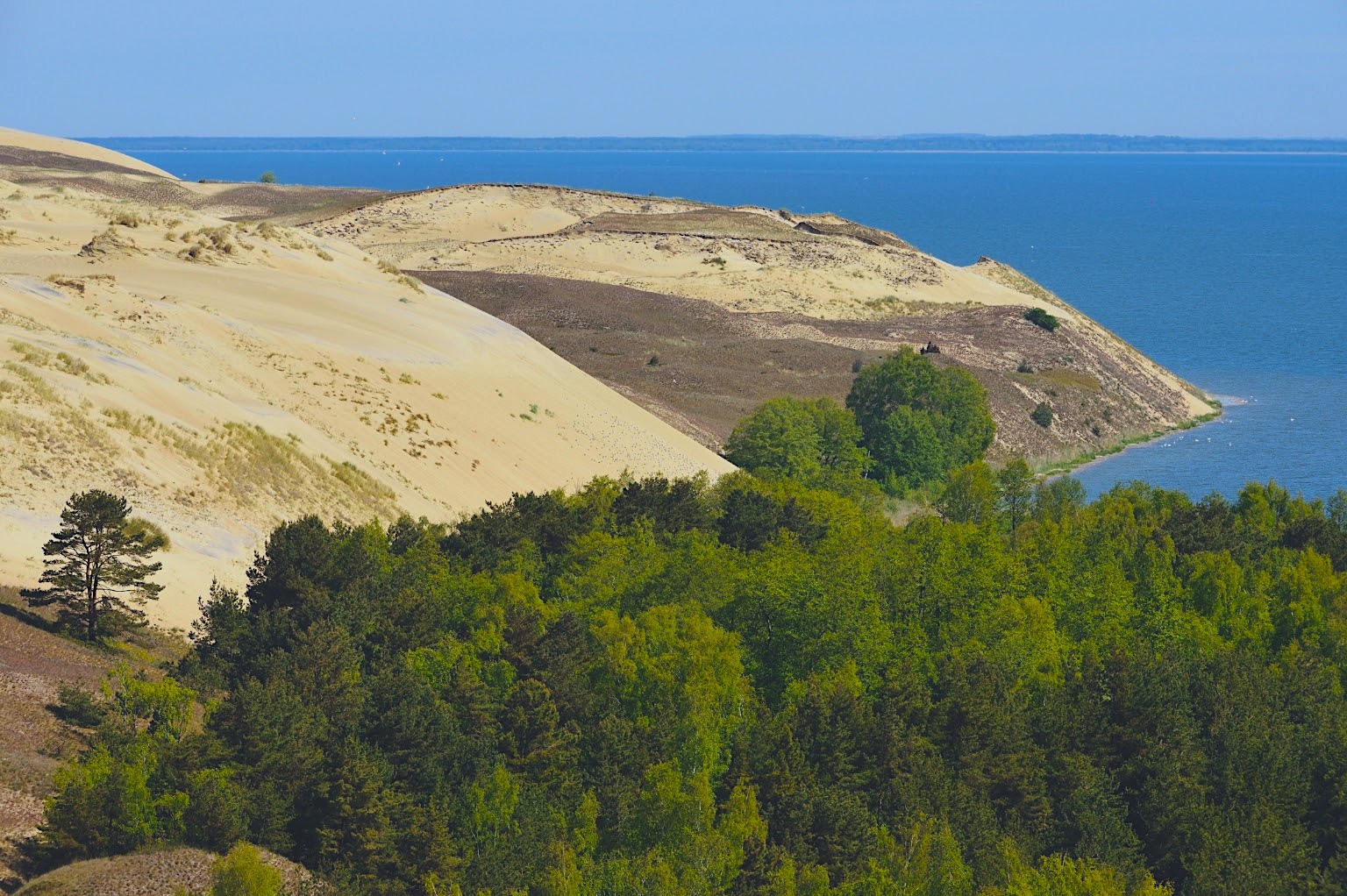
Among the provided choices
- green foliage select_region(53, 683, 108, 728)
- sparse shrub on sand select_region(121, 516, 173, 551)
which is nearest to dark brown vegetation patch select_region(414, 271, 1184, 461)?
sparse shrub on sand select_region(121, 516, 173, 551)

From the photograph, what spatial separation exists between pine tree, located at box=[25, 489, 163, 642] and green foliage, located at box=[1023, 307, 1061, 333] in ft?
289

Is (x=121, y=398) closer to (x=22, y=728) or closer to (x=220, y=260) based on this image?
(x=22, y=728)

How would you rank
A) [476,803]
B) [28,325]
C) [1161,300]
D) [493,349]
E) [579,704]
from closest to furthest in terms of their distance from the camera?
[476,803] → [579,704] → [28,325] → [493,349] → [1161,300]

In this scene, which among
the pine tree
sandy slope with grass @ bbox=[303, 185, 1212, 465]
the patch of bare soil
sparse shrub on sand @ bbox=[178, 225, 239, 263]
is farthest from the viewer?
sandy slope with grass @ bbox=[303, 185, 1212, 465]

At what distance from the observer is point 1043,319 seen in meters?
117

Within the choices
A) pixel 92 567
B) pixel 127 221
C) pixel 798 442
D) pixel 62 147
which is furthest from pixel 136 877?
pixel 62 147

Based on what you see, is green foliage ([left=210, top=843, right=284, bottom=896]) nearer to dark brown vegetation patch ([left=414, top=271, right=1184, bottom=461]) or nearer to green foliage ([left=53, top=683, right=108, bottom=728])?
green foliage ([left=53, top=683, right=108, bottom=728])

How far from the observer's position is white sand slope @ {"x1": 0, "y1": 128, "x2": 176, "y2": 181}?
17600 centimetres

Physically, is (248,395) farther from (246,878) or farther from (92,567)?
(246,878)

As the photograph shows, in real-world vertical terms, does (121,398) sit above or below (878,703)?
above

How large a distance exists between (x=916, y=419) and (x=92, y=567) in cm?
4787

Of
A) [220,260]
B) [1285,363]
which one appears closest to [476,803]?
[220,260]

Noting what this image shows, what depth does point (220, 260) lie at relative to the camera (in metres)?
76.2

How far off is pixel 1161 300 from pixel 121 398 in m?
125
